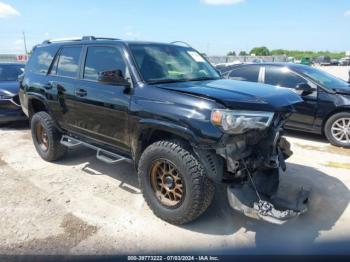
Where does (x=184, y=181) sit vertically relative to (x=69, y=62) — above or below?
below

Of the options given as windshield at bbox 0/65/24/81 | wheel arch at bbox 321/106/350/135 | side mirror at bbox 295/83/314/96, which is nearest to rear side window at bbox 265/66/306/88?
side mirror at bbox 295/83/314/96

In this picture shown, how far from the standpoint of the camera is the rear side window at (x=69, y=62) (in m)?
4.70

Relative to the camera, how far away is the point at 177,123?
325cm

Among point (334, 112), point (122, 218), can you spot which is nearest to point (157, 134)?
point (122, 218)

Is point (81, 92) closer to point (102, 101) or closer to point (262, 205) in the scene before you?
point (102, 101)

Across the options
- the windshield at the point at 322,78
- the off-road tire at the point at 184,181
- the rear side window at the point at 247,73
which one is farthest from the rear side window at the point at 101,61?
the windshield at the point at 322,78

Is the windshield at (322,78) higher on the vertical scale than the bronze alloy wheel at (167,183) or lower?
higher

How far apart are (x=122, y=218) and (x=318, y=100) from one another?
4798 millimetres

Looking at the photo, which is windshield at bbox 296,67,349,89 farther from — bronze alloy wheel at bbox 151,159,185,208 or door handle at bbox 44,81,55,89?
door handle at bbox 44,81,55,89

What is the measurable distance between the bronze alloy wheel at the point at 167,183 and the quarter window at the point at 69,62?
201cm

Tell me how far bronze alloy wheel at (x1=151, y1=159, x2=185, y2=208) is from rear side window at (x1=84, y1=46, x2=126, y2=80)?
1.24 metres

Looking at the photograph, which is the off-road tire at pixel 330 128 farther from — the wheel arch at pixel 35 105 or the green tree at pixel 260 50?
the green tree at pixel 260 50

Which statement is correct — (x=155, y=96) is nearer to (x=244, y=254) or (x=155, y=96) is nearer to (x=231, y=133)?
(x=231, y=133)

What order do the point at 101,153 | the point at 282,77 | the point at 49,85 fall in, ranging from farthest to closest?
the point at 282,77
the point at 49,85
the point at 101,153
